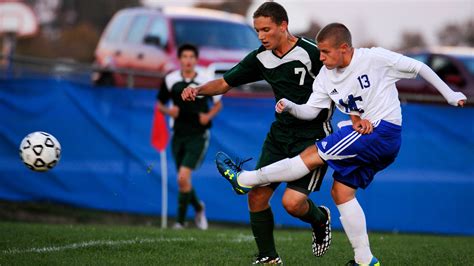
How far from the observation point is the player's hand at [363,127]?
623 centimetres

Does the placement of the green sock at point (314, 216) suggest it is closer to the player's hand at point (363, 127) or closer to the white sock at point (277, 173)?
the white sock at point (277, 173)

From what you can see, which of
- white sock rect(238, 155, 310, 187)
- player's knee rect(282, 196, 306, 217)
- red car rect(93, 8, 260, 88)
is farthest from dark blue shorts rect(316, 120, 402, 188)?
red car rect(93, 8, 260, 88)

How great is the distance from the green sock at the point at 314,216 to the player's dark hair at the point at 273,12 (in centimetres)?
151

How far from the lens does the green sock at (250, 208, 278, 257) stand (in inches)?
275

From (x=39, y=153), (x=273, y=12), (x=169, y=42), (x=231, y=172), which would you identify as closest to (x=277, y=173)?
(x=231, y=172)

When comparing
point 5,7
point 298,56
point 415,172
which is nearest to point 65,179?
point 415,172

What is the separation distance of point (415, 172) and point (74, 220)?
4992 mm

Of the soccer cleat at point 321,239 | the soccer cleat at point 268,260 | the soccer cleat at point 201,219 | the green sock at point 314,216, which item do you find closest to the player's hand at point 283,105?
the green sock at point 314,216

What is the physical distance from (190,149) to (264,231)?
4.14 meters

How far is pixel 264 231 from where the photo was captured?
699 cm

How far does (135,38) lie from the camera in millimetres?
15445

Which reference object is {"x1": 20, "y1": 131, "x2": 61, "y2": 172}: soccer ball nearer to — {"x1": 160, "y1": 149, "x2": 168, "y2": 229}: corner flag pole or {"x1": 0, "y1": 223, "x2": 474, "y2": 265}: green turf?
{"x1": 0, "y1": 223, "x2": 474, "y2": 265}: green turf

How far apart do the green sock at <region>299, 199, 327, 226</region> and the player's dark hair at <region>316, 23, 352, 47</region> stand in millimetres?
1420

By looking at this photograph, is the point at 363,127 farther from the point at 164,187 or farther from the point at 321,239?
the point at 164,187
